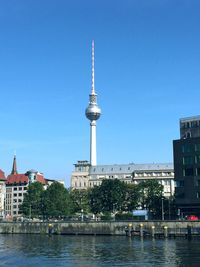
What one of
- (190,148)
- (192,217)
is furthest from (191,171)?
(192,217)

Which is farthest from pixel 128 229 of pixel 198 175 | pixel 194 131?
pixel 194 131

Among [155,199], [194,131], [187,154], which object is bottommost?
[155,199]

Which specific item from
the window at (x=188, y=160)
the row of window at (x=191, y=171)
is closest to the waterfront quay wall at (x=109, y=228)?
the row of window at (x=191, y=171)

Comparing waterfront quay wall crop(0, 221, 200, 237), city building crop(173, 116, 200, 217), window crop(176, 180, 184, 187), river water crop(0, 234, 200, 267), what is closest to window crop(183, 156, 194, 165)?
city building crop(173, 116, 200, 217)

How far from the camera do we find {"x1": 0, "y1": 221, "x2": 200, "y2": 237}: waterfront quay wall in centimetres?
14238

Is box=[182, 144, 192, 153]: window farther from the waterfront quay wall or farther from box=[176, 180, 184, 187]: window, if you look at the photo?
the waterfront quay wall

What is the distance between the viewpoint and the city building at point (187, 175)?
160 metres

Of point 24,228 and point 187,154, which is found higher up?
point 187,154

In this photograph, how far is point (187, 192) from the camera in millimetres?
161000

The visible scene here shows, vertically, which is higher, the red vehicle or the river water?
the red vehicle

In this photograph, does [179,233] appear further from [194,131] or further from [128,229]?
[194,131]

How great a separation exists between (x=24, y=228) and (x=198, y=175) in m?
70.1

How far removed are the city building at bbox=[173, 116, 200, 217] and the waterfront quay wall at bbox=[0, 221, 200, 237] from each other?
1781cm

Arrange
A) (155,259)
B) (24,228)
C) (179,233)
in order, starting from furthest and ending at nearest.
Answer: (24,228) → (179,233) → (155,259)
